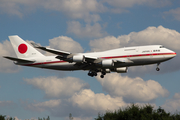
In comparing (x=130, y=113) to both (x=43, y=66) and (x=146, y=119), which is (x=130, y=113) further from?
(x=43, y=66)

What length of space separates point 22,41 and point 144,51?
98.6 ft

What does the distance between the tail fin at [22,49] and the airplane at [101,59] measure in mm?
1599

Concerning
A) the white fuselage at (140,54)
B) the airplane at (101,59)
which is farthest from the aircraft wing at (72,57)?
the white fuselage at (140,54)

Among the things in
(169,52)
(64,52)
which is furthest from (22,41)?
(169,52)

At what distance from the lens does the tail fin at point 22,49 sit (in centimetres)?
6216

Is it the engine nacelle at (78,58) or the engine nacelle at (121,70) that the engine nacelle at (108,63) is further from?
the engine nacelle at (121,70)

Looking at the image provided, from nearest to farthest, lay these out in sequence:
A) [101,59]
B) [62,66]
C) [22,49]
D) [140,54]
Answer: [140,54]
[101,59]
[62,66]
[22,49]

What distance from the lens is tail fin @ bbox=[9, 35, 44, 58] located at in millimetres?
62156

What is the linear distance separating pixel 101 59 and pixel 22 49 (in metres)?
20.9

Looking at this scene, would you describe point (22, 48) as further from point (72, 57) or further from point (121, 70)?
point (121, 70)

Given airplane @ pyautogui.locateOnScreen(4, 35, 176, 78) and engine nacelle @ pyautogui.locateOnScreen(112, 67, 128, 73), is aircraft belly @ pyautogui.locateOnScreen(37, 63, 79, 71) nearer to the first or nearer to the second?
airplane @ pyautogui.locateOnScreen(4, 35, 176, 78)

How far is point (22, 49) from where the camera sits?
63.1m

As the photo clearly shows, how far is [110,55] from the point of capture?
53688mm

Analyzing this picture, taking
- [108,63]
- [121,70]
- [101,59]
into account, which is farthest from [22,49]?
[121,70]
